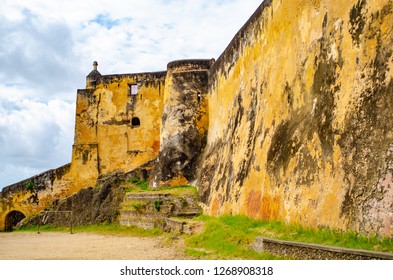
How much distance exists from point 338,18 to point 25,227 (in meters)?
14.7

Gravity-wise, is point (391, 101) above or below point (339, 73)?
below

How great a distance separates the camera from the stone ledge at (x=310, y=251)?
5.11 metres

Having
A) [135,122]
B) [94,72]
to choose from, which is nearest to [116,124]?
[135,122]

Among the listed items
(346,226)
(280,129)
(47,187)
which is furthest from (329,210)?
(47,187)

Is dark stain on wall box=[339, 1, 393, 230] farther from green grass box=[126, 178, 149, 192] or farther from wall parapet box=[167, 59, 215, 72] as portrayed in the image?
green grass box=[126, 178, 149, 192]

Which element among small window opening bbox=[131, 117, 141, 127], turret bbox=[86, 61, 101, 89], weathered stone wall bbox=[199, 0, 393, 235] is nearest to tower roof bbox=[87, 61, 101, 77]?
turret bbox=[86, 61, 101, 89]

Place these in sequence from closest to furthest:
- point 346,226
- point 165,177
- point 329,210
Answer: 1. point 346,226
2. point 329,210
3. point 165,177

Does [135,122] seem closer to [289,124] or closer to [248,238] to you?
[289,124]

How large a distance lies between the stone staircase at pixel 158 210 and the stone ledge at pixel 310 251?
5783 mm

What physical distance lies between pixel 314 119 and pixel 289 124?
1.08 m

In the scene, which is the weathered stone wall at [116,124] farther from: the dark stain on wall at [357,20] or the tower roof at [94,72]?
the dark stain on wall at [357,20]

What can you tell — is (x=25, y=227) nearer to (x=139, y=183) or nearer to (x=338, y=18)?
(x=139, y=183)

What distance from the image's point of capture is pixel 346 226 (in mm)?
6332

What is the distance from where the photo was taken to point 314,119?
8.05 meters
